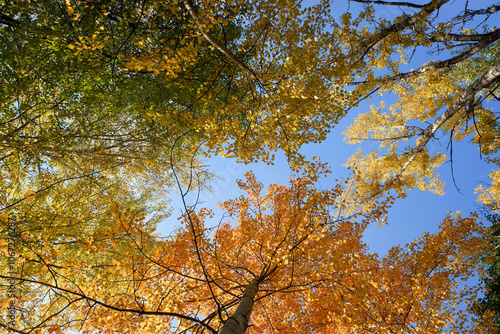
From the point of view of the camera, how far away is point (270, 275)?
166 inches

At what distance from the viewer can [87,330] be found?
3.82 metres

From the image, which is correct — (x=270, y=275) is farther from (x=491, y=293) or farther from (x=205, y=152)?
(x=491, y=293)

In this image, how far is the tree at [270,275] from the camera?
3.88 m

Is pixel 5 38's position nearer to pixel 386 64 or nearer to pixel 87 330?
pixel 87 330

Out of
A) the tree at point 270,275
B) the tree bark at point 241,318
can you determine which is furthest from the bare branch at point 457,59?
the tree bark at point 241,318

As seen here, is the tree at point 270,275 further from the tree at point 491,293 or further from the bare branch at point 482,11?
the bare branch at point 482,11

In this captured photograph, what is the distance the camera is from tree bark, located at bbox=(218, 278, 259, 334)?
238cm

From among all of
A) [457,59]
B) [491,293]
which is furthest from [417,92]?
[491,293]

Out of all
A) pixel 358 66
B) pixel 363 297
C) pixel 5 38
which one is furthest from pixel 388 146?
pixel 5 38

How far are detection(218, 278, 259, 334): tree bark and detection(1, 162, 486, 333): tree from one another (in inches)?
1.5

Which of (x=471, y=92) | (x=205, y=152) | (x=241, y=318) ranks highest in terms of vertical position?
(x=471, y=92)

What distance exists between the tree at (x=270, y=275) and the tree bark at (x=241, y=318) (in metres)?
0.04

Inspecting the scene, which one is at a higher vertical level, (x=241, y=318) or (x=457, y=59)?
(x=457, y=59)

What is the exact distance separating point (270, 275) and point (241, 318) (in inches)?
63.7
